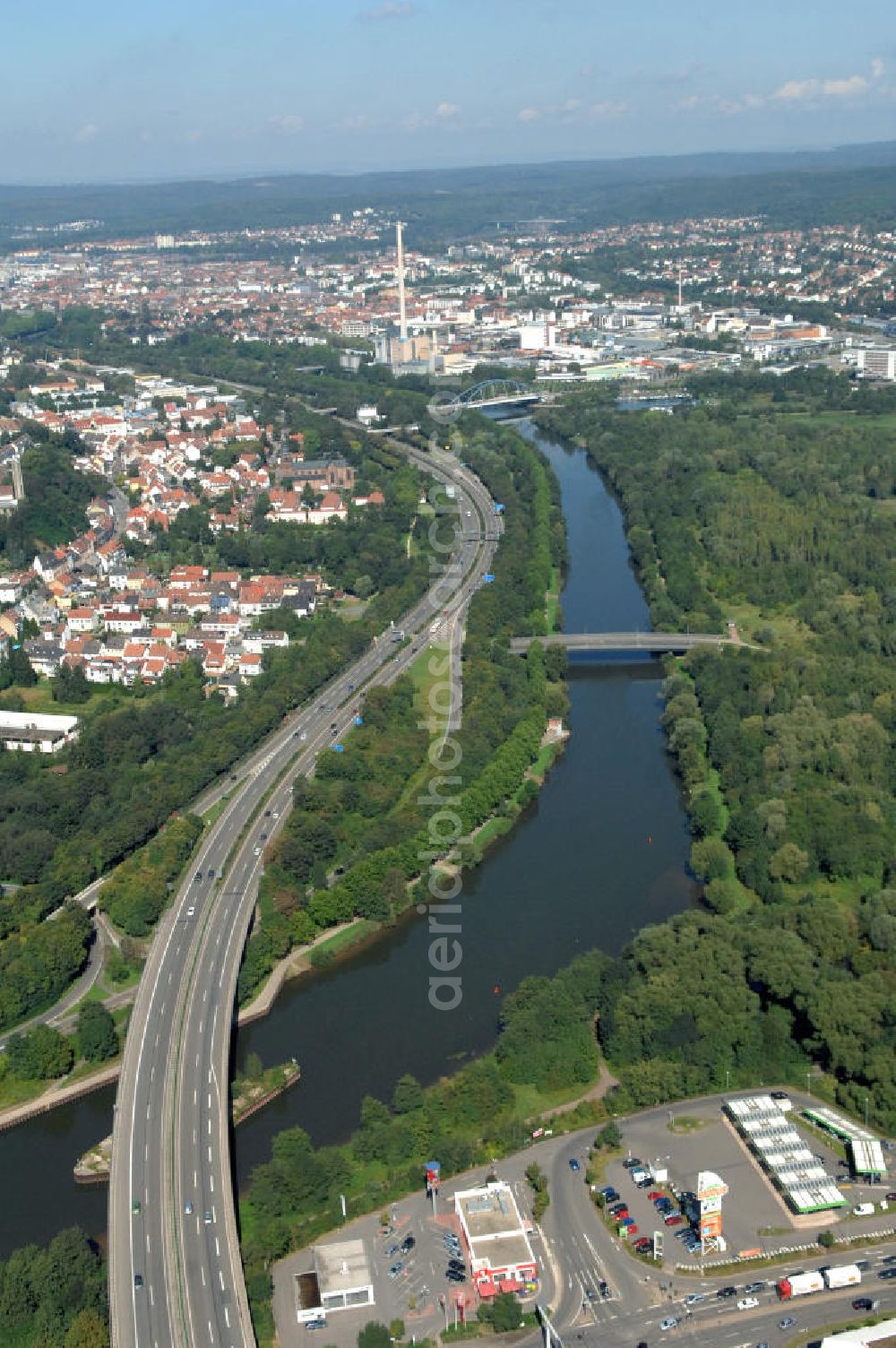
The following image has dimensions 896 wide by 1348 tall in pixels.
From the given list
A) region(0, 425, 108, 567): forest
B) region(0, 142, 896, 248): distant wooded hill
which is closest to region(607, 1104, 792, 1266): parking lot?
region(0, 425, 108, 567): forest

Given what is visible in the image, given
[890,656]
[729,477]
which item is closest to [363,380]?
[729,477]

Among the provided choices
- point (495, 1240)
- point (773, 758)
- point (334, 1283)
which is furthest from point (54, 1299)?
point (773, 758)

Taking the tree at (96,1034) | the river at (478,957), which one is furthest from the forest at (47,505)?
the tree at (96,1034)

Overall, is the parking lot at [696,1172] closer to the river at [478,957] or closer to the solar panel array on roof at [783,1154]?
the solar panel array on roof at [783,1154]

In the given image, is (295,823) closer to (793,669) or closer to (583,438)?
(793,669)

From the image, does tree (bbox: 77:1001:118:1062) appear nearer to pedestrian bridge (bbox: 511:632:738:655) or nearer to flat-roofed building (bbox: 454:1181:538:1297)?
flat-roofed building (bbox: 454:1181:538:1297)
